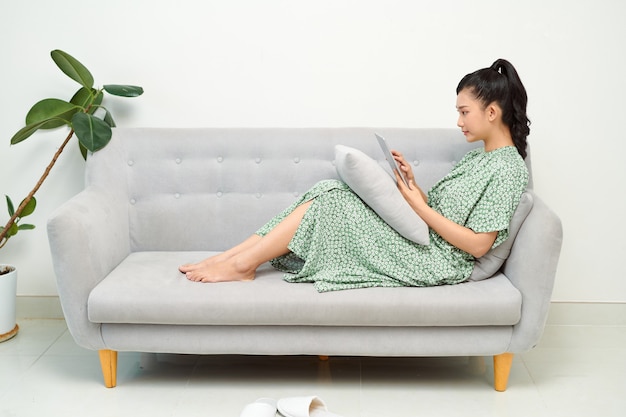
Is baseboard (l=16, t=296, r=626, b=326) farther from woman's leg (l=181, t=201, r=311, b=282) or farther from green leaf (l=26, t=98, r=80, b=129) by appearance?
green leaf (l=26, t=98, r=80, b=129)

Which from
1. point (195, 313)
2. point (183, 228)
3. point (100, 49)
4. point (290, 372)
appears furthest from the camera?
point (100, 49)

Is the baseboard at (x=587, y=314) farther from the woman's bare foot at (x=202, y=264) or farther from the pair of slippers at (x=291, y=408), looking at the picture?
the woman's bare foot at (x=202, y=264)

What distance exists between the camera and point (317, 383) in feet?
9.04

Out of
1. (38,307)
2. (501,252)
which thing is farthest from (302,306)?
(38,307)

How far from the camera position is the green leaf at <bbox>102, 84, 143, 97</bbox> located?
121 inches

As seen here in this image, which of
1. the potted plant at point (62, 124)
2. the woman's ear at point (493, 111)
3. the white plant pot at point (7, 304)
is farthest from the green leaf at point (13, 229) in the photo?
the woman's ear at point (493, 111)

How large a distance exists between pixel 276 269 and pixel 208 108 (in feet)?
2.94

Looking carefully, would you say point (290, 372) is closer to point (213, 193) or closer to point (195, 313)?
point (195, 313)

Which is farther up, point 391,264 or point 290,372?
point 391,264

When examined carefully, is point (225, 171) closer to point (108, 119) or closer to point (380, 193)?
point (108, 119)

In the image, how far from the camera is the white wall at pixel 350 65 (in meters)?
3.21

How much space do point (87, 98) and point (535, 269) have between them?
79.9 inches

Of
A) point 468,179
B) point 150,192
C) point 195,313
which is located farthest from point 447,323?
point 150,192

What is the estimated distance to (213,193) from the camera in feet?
10.2
